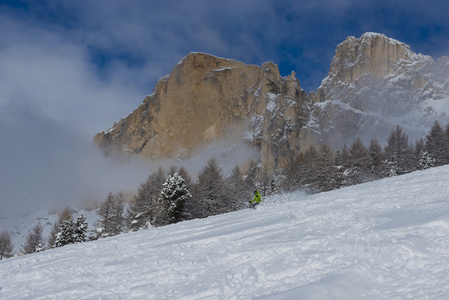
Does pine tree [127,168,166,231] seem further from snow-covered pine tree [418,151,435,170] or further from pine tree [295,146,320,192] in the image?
snow-covered pine tree [418,151,435,170]

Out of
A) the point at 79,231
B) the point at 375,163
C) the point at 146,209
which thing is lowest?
the point at 79,231

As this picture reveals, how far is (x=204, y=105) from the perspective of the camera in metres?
166

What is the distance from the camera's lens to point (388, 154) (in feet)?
173

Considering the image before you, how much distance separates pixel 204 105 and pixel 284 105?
44535 mm

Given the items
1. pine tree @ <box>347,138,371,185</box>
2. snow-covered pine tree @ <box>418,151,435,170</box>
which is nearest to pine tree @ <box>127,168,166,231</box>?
pine tree @ <box>347,138,371,185</box>

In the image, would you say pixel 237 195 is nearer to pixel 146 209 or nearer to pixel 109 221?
pixel 146 209

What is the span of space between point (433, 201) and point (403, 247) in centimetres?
658

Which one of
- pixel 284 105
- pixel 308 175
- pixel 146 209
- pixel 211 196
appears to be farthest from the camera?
pixel 284 105

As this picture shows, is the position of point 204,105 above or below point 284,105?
above

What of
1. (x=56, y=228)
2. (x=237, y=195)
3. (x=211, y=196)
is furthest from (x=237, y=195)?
(x=56, y=228)

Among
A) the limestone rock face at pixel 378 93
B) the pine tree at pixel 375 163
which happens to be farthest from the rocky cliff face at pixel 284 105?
the pine tree at pixel 375 163

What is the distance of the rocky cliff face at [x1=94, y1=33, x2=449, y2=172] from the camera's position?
132 meters

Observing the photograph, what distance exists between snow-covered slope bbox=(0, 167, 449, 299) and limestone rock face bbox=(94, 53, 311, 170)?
130431mm

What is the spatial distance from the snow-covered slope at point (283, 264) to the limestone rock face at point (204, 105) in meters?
130
